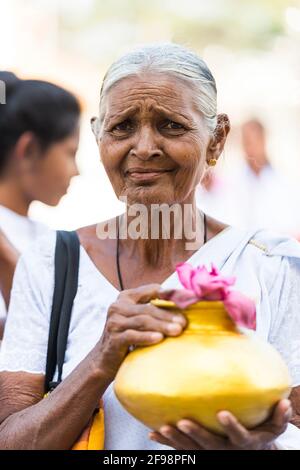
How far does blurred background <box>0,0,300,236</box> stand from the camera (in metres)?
6.35

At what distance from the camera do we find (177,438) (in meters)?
1.97

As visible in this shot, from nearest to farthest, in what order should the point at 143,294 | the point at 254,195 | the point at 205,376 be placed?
the point at 205,376 < the point at 143,294 < the point at 254,195

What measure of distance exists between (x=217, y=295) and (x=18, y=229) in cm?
252

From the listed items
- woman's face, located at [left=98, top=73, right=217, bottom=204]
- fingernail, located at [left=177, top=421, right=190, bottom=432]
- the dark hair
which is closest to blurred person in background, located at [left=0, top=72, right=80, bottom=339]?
the dark hair

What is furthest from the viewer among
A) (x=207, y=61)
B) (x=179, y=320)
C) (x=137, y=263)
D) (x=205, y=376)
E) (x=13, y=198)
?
(x=207, y=61)

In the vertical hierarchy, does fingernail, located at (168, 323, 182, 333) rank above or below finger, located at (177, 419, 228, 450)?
above

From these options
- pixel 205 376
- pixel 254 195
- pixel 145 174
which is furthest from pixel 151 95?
pixel 254 195

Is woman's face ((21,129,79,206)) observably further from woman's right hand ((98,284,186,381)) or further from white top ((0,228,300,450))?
woman's right hand ((98,284,186,381))

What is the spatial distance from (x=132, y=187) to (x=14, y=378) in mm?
633

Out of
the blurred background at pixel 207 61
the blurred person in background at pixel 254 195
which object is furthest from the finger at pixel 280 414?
the blurred person in background at pixel 254 195

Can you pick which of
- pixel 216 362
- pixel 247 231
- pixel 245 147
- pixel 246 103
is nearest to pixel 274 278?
pixel 247 231

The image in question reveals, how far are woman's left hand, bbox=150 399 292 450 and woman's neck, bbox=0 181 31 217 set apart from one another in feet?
8.55

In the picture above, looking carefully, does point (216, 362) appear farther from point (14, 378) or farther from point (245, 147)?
point (245, 147)

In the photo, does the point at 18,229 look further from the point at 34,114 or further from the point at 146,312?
the point at 146,312
